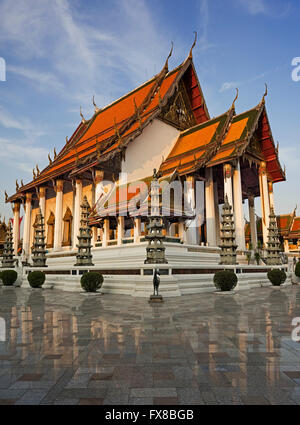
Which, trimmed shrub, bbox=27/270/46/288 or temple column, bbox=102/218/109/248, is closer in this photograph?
trimmed shrub, bbox=27/270/46/288

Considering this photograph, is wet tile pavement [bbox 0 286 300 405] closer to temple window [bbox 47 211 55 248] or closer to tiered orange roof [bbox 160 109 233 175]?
tiered orange roof [bbox 160 109 233 175]

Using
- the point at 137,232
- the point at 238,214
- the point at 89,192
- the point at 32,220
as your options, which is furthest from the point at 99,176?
the point at 32,220

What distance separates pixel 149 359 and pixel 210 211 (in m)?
21.3

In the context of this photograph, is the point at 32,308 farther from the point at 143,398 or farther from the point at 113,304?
the point at 143,398

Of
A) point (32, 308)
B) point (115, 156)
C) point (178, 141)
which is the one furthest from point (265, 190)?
point (32, 308)

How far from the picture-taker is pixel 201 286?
13500mm

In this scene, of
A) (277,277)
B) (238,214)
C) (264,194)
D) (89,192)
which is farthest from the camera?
(89,192)

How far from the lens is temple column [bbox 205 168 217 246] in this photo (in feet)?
79.0

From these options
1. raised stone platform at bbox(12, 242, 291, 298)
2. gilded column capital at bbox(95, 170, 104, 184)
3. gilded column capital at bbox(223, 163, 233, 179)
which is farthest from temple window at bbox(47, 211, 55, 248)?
gilded column capital at bbox(223, 163, 233, 179)

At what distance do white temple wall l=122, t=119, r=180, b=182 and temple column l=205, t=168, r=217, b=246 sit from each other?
491cm

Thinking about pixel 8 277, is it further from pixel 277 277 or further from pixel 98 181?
pixel 277 277

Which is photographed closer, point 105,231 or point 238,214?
point 105,231

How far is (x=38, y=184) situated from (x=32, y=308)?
2344 centimetres

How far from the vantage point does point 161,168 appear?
2781 centimetres
